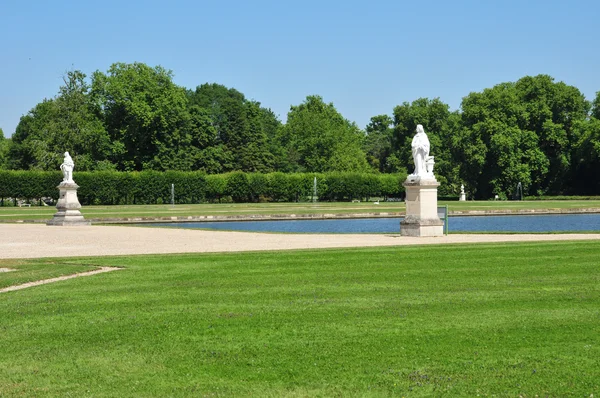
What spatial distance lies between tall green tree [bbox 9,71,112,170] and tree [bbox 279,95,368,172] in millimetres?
26609

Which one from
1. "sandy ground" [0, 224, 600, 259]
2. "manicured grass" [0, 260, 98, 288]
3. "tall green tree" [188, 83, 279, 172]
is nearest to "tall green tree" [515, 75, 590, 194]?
"tall green tree" [188, 83, 279, 172]

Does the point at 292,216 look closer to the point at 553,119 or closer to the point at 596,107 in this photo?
the point at 553,119

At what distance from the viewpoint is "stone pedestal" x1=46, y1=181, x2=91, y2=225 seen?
37.8 metres

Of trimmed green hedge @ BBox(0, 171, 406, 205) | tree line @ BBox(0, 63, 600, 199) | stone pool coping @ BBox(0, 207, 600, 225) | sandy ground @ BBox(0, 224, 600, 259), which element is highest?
tree line @ BBox(0, 63, 600, 199)

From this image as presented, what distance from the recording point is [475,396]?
6.66 meters

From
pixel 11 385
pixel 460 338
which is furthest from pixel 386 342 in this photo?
pixel 11 385

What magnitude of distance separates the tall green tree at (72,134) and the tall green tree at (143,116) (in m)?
1.58

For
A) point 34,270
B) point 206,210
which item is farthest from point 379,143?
point 34,270

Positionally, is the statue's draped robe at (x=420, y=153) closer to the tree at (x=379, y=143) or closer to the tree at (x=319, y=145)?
the tree at (x=319, y=145)

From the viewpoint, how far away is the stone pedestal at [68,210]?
124 ft

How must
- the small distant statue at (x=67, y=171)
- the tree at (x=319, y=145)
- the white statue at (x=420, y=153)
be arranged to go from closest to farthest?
1. the white statue at (x=420, y=153)
2. the small distant statue at (x=67, y=171)
3. the tree at (x=319, y=145)

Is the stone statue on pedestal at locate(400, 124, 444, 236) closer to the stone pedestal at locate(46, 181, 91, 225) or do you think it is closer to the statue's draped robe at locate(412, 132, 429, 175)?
the statue's draped robe at locate(412, 132, 429, 175)

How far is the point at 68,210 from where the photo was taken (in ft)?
126

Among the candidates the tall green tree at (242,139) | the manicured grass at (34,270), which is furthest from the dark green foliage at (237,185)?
the manicured grass at (34,270)
